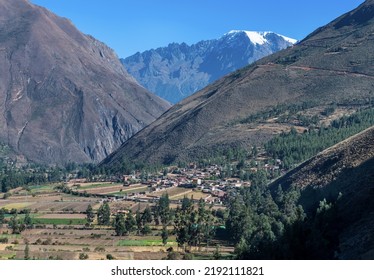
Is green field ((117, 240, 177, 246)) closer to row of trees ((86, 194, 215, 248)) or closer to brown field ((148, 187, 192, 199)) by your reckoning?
row of trees ((86, 194, 215, 248))

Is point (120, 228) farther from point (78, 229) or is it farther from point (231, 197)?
point (231, 197)

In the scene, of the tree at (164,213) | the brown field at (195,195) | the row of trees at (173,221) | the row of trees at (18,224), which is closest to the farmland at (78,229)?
the brown field at (195,195)

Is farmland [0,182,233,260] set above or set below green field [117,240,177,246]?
above

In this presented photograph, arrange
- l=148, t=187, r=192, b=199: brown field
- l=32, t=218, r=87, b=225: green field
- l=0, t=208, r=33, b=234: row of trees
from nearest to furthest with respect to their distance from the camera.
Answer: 1. l=0, t=208, r=33, b=234: row of trees
2. l=32, t=218, r=87, b=225: green field
3. l=148, t=187, r=192, b=199: brown field

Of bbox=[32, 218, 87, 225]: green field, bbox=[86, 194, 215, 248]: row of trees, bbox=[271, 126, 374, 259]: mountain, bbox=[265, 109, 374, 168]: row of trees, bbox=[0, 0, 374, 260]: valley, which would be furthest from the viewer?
bbox=[265, 109, 374, 168]: row of trees

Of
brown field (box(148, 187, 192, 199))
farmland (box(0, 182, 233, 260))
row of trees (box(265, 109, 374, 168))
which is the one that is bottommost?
farmland (box(0, 182, 233, 260))

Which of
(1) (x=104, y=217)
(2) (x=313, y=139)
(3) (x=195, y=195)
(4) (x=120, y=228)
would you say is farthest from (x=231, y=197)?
(2) (x=313, y=139)

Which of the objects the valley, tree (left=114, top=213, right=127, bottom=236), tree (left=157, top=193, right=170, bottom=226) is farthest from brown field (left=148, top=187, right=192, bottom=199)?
tree (left=114, top=213, right=127, bottom=236)

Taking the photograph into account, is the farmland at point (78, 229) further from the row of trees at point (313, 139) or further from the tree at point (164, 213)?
the row of trees at point (313, 139)

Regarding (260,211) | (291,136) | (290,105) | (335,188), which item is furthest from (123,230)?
(290,105)
